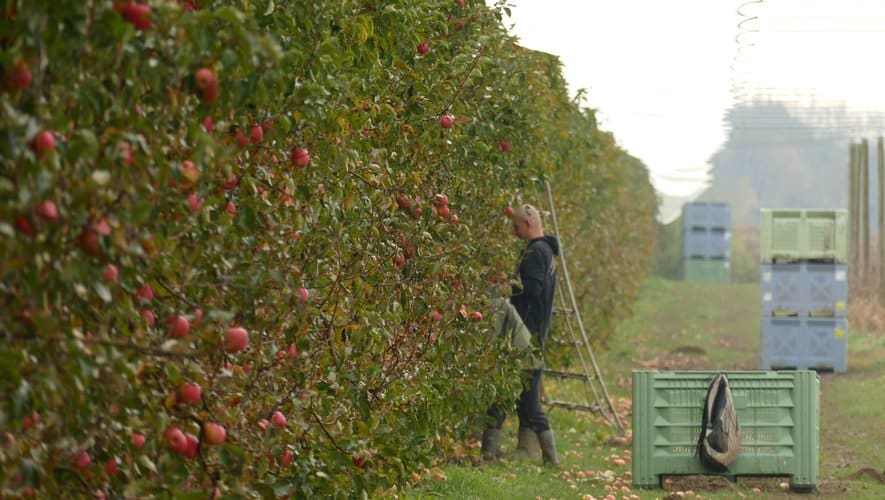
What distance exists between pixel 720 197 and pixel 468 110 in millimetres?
86007

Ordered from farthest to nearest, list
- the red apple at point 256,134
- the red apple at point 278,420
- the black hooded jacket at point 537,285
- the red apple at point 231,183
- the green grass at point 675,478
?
the black hooded jacket at point 537,285
the green grass at point 675,478
the red apple at point 278,420
the red apple at point 256,134
the red apple at point 231,183

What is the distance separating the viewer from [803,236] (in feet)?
54.6

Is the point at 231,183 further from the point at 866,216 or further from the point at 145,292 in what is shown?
the point at 866,216

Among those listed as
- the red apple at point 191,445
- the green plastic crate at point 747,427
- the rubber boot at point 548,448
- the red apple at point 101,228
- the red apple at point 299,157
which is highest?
the red apple at point 299,157

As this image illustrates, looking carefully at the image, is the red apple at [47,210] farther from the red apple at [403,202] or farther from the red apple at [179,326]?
the red apple at [403,202]

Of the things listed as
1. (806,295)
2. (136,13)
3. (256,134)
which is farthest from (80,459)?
(806,295)

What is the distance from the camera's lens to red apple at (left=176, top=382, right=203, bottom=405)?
322 cm

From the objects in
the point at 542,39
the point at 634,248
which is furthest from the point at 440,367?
the point at 634,248

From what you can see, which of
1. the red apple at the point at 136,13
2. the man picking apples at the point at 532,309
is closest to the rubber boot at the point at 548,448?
the man picking apples at the point at 532,309

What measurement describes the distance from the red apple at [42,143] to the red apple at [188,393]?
844 millimetres

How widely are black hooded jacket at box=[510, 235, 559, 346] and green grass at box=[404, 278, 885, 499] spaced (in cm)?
90

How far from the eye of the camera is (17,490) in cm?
271

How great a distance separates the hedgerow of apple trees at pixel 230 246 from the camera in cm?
265

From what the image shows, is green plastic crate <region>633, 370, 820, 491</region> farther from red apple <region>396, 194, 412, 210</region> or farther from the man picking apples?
red apple <region>396, 194, 412, 210</region>
